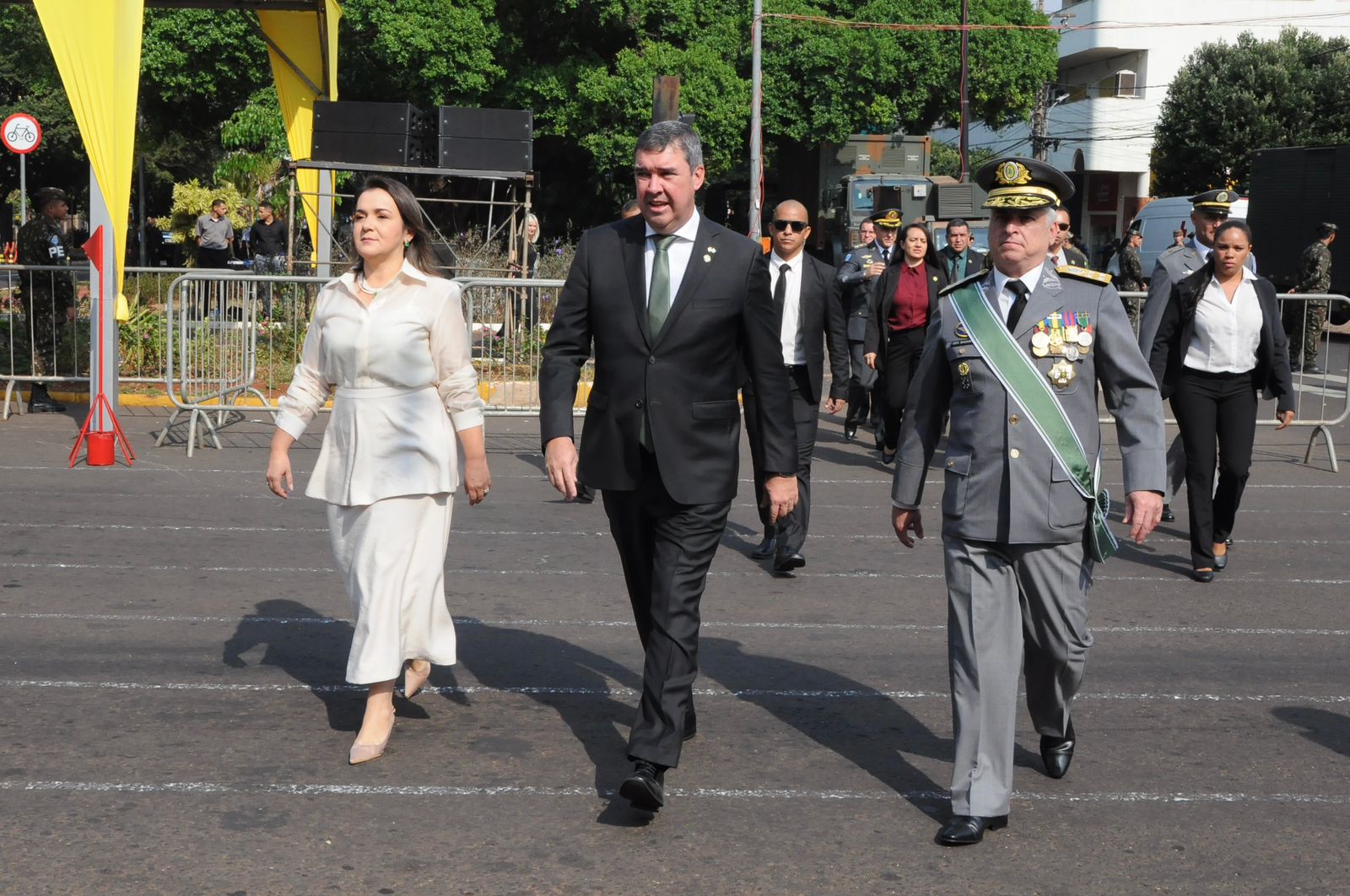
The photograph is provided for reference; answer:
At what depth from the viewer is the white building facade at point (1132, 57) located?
55.8 meters

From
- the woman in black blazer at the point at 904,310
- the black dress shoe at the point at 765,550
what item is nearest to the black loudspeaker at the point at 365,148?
the woman in black blazer at the point at 904,310

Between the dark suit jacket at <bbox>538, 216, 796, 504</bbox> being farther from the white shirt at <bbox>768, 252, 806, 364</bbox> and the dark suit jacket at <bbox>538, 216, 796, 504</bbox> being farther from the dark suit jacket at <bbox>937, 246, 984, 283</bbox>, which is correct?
the dark suit jacket at <bbox>937, 246, 984, 283</bbox>

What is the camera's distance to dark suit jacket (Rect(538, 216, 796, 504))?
4805 millimetres

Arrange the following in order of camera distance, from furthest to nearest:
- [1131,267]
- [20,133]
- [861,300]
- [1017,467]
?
[1131,267] → [20,133] → [861,300] → [1017,467]

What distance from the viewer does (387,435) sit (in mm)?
5203

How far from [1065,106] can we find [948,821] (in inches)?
2236

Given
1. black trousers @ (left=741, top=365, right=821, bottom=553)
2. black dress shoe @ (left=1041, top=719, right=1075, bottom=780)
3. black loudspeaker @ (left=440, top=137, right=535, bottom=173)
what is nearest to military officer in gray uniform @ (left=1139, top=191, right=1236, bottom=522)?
black trousers @ (left=741, top=365, right=821, bottom=553)

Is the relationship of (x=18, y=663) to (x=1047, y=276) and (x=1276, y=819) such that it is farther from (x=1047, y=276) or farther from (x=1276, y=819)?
(x=1276, y=819)

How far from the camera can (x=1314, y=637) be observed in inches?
275

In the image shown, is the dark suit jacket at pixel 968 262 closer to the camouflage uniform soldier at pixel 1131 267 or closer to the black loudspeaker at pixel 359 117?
the black loudspeaker at pixel 359 117

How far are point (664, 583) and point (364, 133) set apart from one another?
49.8 ft

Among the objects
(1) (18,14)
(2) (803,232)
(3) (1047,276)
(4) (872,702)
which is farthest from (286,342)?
(1) (18,14)

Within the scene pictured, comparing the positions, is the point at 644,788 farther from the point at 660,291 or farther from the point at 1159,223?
the point at 1159,223

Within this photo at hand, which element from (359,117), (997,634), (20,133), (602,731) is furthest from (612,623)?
(20,133)
